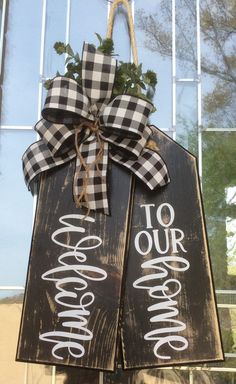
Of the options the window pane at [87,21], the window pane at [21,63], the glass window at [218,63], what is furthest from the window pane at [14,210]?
the glass window at [218,63]

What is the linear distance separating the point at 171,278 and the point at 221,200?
161 mm

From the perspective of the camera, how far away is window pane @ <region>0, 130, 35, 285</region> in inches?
26.6

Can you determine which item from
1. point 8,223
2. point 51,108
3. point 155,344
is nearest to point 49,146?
point 51,108

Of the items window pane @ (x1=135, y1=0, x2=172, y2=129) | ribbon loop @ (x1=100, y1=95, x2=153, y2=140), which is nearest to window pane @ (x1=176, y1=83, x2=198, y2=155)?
window pane @ (x1=135, y1=0, x2=172, y2=129)

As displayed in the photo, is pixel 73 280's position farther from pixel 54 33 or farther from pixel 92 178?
pixel 54 33

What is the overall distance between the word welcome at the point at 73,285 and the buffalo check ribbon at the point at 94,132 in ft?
0.14

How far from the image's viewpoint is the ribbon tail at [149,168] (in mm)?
601

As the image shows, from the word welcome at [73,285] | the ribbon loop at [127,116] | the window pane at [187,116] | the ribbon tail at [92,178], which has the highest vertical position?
the window pane at [187,116]

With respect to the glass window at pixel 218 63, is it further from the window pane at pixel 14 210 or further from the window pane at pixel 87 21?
the window pane at pixel 14 210

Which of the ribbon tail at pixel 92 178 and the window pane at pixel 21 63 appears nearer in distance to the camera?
the ribbon tail at pixel 92 178

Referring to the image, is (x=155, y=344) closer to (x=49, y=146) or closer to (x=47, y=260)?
(x=47, y=260)

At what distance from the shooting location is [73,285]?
1.89 ft

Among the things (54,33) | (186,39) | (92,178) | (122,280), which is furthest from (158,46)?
(122,280)

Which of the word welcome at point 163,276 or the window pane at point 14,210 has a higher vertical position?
the window pane at point 14,210
